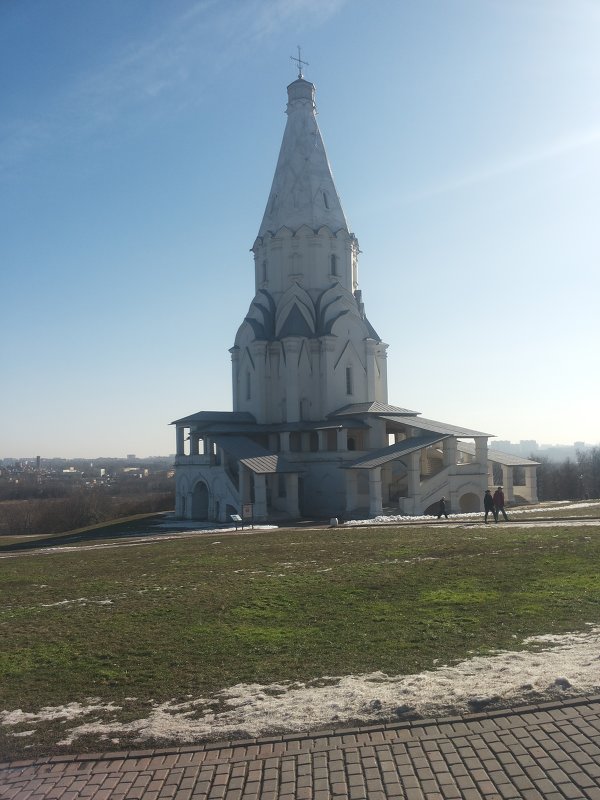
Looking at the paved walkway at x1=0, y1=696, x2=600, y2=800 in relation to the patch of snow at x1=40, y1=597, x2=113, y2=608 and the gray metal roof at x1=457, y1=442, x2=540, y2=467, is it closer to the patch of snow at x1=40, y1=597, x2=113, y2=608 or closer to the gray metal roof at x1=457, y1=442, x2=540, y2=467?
the patch of snow at x1=40, y1=597, x2=113, y2=608

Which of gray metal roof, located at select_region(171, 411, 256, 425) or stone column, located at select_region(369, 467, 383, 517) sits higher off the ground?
gray metal roof, located at select_region(171, 411, 256, 425)

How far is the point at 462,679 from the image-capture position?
689 cm

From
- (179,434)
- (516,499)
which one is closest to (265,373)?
(179,434)

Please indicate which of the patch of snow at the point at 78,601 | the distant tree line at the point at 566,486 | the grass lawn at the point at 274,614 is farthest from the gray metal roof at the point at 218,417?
the distant tree line at the point at 566,486

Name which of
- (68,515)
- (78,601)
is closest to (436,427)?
(78,601)

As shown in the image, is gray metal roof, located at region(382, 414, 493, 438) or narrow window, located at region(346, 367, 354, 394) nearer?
gray metal roof, located at region(382, 414, 493, 438)

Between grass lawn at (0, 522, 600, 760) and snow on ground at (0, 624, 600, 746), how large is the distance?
0.84 feet

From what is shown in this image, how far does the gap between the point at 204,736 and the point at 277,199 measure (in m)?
41.0

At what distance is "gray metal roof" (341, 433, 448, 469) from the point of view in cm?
3192

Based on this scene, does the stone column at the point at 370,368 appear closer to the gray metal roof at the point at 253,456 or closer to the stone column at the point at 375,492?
the gray metal roof at the point at 253,456

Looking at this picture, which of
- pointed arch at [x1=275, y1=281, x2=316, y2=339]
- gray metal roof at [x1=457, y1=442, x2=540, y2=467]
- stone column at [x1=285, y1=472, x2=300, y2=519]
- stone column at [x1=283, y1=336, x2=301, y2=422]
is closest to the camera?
stone column at [x1=285, y1=472, x2=300, y2=519]

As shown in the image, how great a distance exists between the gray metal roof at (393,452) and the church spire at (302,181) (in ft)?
52.0

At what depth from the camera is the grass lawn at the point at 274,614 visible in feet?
24.9

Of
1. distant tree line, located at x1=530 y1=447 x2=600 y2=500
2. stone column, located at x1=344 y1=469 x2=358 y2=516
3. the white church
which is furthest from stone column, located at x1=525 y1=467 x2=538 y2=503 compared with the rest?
distant tree line, located at x1=530 y1=447 x2=600 y2=500
